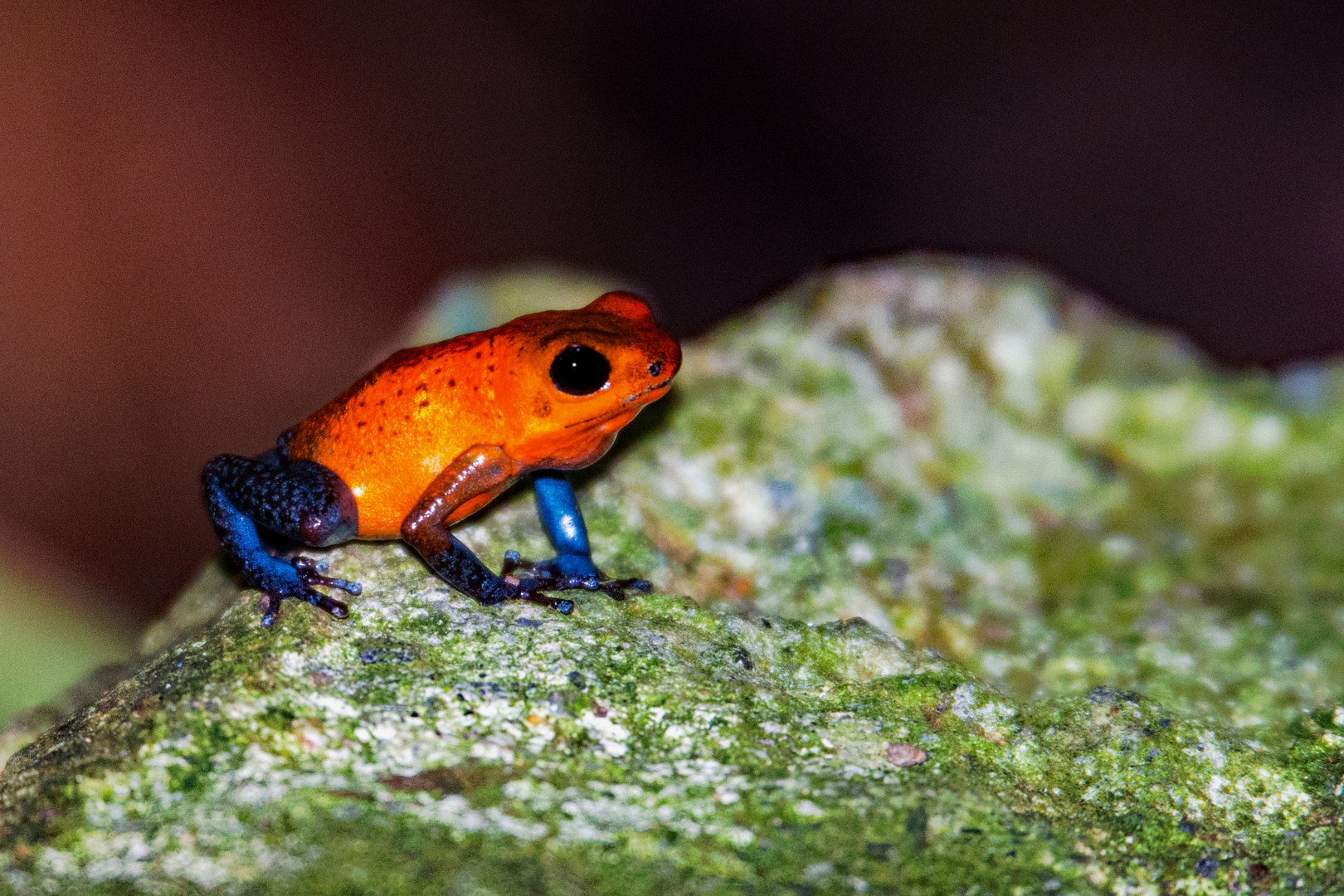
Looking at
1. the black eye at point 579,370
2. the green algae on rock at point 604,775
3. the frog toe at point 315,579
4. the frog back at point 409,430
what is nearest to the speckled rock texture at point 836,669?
the green algae on rock at point 604,775

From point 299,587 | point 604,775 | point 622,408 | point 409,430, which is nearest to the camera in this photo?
point 604,775

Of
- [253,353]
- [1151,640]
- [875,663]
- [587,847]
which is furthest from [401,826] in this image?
[253,353]

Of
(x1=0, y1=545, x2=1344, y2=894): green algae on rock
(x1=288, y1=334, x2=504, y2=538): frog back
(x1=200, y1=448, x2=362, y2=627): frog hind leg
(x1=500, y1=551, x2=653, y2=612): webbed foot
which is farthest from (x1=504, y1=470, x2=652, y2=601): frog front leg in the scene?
(x1=200, y1=448, x2=362, y2=627): frog hind leg

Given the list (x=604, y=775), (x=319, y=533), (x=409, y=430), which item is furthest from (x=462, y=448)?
(x=604, y=775)

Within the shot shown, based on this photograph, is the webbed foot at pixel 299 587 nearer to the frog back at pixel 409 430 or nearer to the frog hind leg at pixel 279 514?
the frog hind leg at pixel 279 514

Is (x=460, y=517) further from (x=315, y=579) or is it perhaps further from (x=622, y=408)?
(x=622, y=408)

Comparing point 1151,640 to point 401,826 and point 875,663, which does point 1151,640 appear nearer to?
point 875,663

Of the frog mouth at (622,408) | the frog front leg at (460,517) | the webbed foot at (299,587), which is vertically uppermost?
the frog mouth at (622,408)
